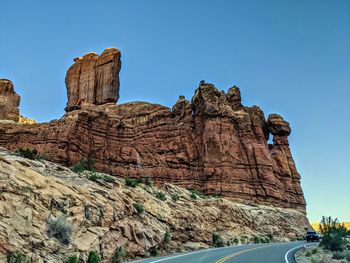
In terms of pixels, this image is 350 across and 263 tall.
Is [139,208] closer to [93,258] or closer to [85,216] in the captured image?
[85,216]

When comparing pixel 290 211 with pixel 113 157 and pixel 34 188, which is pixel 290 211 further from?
pixel 34 188

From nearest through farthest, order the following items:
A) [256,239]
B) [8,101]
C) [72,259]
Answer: [72,259] → [256,239] → [8,101]

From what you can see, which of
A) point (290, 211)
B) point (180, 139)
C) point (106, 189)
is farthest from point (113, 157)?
point (106, 189)

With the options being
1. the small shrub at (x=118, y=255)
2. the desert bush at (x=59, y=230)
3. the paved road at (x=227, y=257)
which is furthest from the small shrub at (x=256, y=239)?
the desert bush at (x=59, y=230)

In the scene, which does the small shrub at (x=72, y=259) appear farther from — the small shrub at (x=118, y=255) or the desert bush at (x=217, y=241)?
the desert bush at (x=217, y=241)

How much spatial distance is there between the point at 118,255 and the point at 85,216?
2639 millimetres

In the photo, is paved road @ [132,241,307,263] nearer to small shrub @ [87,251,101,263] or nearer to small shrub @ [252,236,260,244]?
small shrub @ [87,251,101,263]

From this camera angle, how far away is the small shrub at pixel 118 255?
18.1 m

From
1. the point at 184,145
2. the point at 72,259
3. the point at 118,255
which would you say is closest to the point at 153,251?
the point at 118,255

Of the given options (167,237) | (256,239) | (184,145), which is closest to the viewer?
(167,237)

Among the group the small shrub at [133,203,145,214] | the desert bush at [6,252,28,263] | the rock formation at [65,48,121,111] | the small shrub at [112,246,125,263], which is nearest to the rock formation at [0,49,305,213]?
the rock formation at [65,48,121,111]

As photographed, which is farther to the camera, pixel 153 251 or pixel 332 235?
pixel 332 235

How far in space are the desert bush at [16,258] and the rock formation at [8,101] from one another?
7184cm

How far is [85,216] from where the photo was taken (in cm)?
1859
